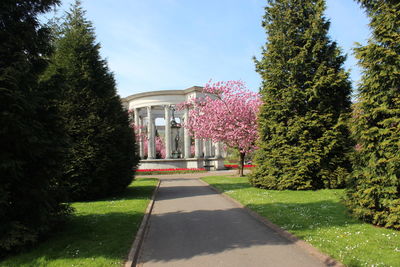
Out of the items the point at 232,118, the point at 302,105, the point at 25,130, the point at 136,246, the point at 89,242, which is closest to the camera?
the point at 25,130

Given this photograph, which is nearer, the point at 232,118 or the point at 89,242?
the point at 89,242

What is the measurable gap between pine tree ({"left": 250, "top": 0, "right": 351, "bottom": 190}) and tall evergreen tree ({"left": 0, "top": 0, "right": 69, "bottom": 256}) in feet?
35.3

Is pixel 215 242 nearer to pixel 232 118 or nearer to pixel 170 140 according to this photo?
pixel 232 118

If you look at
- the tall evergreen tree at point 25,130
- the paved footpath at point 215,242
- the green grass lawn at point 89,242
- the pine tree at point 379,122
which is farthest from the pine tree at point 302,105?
the tall evergreen tree at point 25,130

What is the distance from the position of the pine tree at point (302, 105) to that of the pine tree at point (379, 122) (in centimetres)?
573

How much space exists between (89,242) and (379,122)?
7410 mm

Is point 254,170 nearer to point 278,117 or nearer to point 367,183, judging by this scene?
point 278,117

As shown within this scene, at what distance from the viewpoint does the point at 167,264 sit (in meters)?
5.03

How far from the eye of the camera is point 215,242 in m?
6.22

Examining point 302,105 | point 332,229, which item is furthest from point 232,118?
point 332,229

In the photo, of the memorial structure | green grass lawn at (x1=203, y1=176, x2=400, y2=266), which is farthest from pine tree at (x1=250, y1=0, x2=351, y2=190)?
the memorial structure

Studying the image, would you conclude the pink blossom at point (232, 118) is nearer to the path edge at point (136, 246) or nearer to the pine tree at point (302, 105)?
the pine tree at point (302, 105)

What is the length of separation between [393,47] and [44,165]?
859cm

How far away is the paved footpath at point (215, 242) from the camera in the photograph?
16.8ft
